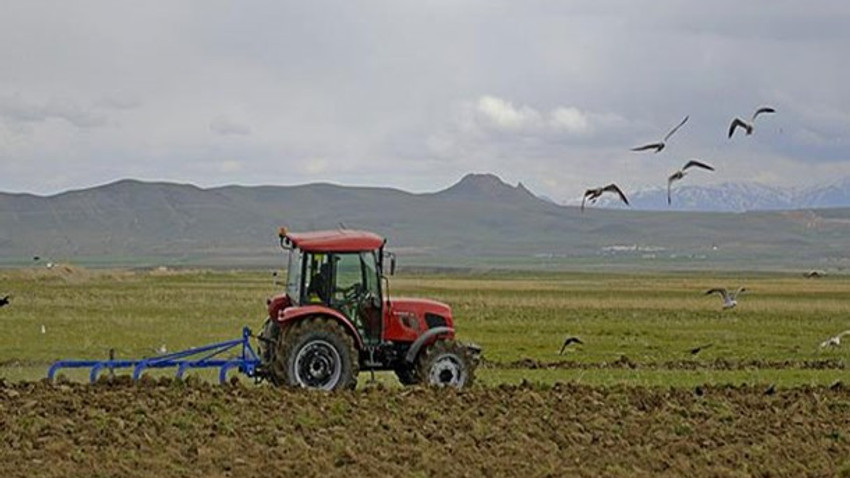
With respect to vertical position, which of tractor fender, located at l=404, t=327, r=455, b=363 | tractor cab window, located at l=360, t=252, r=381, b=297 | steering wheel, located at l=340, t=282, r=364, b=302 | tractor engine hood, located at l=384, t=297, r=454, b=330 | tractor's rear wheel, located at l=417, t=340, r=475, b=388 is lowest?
tractor's rear wheel, located at l=417, t=340, r=475, b=388

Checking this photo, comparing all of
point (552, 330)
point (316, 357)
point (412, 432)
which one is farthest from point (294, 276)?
point (552, 330)

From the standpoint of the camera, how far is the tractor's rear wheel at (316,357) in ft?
64.5

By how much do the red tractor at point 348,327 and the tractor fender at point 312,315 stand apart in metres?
0.01

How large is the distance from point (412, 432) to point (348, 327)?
3.80 m

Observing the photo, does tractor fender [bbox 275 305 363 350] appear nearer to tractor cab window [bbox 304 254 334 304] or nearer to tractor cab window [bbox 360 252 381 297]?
tractor cab window [bbox 304 254 334 304]

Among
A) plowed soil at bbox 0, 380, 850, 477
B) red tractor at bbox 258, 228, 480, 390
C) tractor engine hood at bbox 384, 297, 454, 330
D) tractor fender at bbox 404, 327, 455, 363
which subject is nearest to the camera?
plowed soil at bbox 0, 380, 850, 477

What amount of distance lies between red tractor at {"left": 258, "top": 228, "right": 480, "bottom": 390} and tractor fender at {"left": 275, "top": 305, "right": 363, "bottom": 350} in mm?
14

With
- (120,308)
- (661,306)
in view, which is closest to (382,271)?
(120,308)

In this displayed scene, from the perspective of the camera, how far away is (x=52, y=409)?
17641mm

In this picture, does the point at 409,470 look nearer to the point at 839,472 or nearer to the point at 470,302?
the point at 839,472

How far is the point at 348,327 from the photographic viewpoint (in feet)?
65.4

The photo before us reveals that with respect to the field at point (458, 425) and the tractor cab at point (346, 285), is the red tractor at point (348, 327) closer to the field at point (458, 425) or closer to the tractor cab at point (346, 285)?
the tractor cab at point (346, 285)

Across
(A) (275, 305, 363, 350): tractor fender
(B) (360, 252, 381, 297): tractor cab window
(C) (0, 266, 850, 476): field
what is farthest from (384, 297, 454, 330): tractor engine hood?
(C) (0, 266, 850, 476): field

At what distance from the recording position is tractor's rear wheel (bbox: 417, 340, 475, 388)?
Answer: 2052 centimetres
